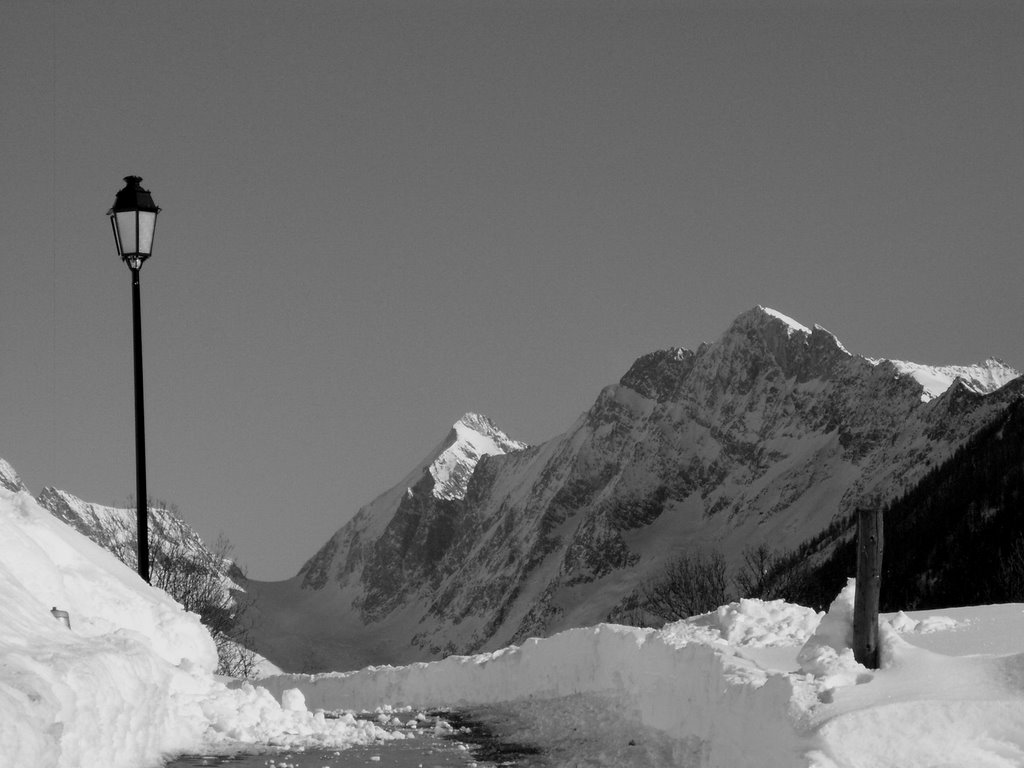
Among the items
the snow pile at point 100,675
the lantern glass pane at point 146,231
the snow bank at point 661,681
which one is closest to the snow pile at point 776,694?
the snow bank at point 661,681

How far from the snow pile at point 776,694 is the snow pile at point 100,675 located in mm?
2606

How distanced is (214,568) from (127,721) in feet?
150

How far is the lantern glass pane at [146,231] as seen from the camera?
13984 mm

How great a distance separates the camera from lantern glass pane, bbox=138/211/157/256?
45.9 feet

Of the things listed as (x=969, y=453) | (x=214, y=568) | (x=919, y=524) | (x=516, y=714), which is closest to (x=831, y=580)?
(x=919, y=524)

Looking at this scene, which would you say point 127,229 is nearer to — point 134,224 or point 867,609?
point 134,224

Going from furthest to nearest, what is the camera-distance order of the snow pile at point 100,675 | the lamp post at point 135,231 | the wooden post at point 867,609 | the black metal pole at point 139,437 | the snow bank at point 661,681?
the lamp post at point 135,231 < the black metal pole at point 139,437 < the wooden post at point 867,609 < the snow bank at point 661,681 < the snow pile at point 100,675

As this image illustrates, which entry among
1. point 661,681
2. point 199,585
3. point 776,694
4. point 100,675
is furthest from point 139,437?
point 199,585

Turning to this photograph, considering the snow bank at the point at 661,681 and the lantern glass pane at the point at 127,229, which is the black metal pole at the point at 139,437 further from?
the snow bank at the point at 661,681

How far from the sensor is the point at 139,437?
13406mm

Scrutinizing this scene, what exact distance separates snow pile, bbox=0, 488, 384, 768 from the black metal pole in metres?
0.81

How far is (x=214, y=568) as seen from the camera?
180ft

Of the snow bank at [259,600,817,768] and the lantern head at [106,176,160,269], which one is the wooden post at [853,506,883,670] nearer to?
the snow bank at [259,600,817,768]

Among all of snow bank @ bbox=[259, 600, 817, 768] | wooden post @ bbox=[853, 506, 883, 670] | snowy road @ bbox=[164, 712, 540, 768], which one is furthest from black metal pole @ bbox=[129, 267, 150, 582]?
wooden post @ bbox=[853, 506, 883, 670]
